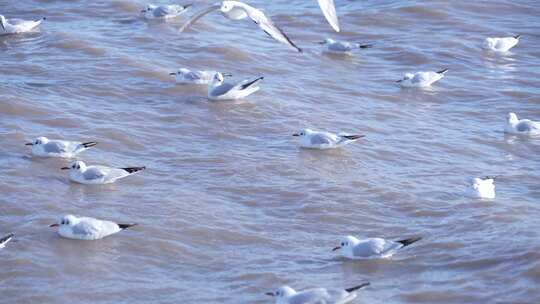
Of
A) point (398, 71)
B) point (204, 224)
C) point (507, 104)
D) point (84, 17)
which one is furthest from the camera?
point (84, 17)

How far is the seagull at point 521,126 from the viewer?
1276 centimetres

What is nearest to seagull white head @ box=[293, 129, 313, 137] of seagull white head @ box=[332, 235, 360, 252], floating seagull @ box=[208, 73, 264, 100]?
floating seagull @ box=[208, 73, 264, 100]

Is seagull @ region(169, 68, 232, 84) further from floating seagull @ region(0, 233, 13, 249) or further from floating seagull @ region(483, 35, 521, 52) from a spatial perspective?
floating seagull @ region(0, 233, 13, 249)

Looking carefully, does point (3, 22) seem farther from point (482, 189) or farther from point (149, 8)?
point (482, 189)

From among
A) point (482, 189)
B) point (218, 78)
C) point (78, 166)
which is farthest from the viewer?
point (218, 78)

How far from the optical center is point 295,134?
1237 cm

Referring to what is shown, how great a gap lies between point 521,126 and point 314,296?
5.17 m

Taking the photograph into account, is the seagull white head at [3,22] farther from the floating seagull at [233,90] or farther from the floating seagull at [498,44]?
the floating seagull at [498,44]

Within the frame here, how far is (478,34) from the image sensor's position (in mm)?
16922

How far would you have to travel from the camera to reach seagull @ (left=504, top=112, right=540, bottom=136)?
12.8 metres

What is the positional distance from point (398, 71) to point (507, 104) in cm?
166

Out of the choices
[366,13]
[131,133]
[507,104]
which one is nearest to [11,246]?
[131,133]

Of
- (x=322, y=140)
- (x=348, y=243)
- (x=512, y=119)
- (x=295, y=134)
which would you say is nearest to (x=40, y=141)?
(x=295, y=134)

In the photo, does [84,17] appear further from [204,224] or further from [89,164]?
[204,224]
